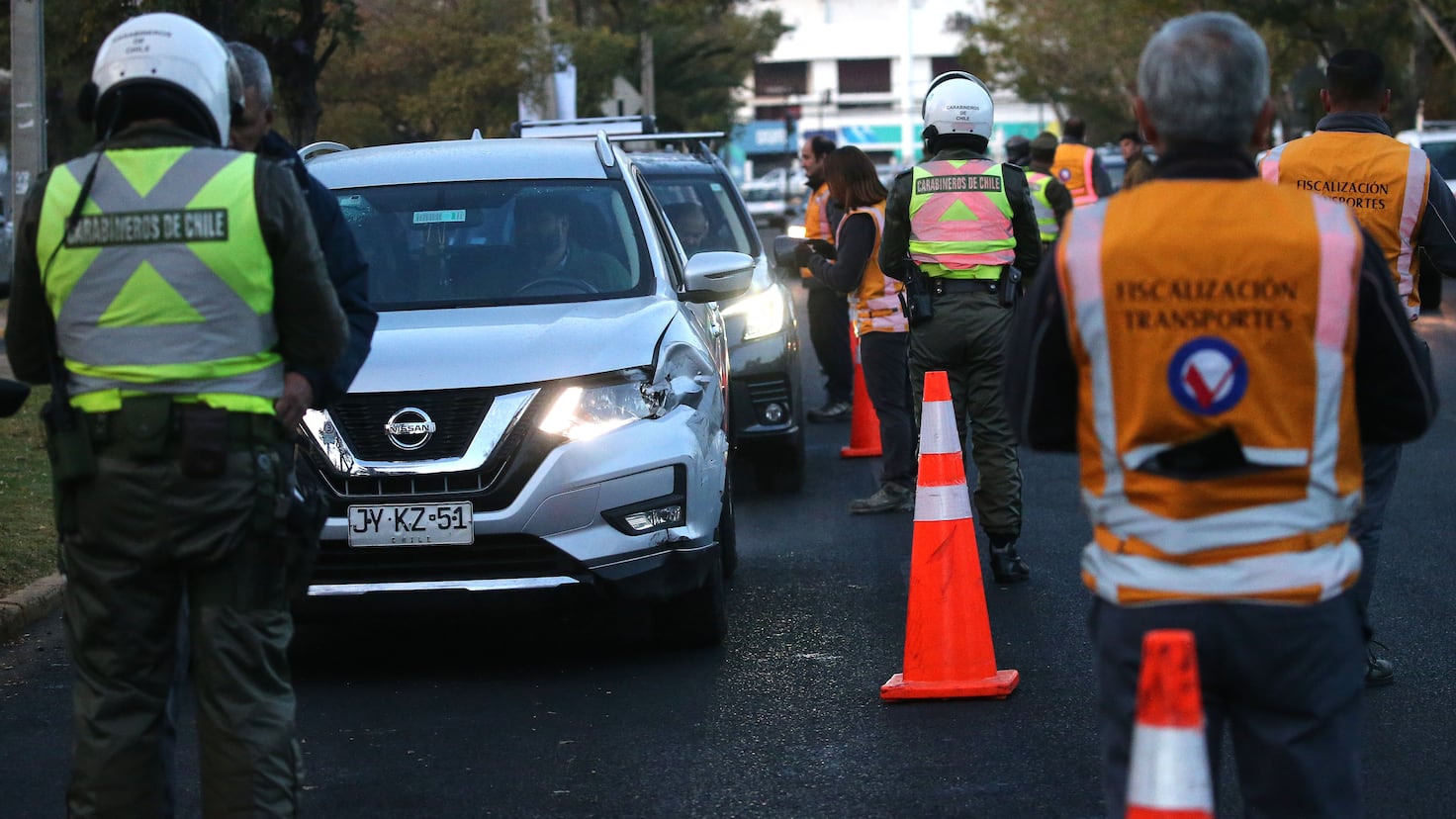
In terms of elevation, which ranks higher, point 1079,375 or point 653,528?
point 1079,375

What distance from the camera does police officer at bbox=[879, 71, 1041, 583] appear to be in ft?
25.6

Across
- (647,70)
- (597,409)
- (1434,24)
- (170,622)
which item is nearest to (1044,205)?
(597,409)

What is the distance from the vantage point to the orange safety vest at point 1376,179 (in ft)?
19.7

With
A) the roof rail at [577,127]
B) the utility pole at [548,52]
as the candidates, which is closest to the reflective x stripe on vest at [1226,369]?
the roof rail at [577,127]

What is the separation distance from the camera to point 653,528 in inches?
250

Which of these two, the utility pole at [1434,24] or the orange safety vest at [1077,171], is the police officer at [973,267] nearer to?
the orange safety vest at [1077,171]

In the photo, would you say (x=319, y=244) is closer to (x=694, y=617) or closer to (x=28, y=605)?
(x=694, y=617)

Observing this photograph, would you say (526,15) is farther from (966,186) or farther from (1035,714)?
(1035,714)

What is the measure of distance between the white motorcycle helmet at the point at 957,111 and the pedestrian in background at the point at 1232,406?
4778 mm

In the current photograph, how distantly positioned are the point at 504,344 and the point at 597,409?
0.38 metres

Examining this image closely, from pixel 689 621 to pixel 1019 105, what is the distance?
113400 mm

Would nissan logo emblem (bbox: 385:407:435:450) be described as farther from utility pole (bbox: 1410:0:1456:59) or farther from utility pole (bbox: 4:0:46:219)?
utility pole (bbox: 1410:0:1456:59)

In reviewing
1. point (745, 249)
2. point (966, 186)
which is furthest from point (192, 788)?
point (745, 249)

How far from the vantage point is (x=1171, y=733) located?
2.70 meters
